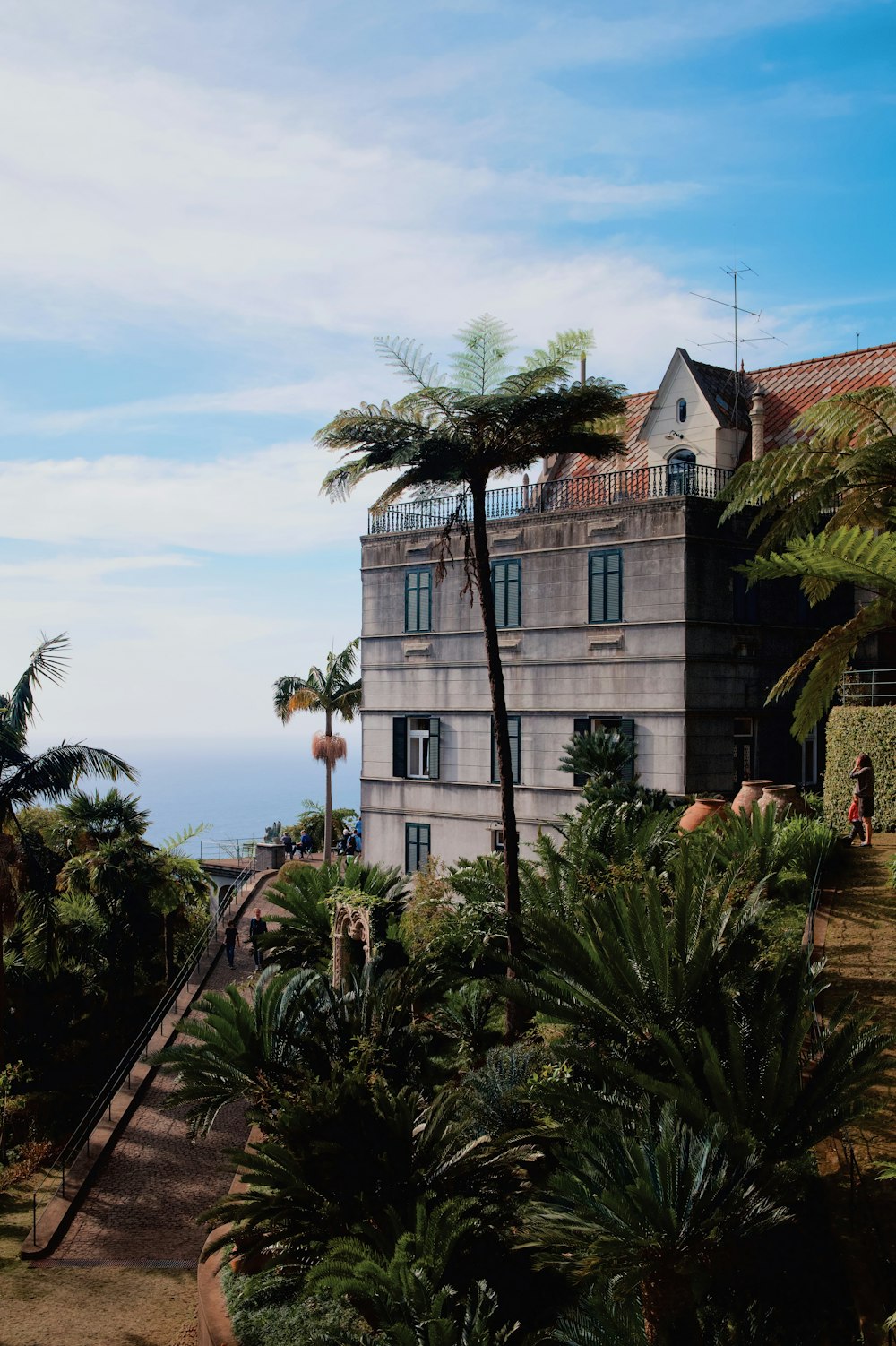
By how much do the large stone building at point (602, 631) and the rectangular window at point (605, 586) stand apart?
52 millimetres

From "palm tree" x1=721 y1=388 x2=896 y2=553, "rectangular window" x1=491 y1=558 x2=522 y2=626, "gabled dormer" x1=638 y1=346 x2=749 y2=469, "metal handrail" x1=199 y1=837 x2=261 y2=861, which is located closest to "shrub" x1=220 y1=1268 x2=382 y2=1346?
"palm tree" x1=721 y1=388 x2=896 y2=553

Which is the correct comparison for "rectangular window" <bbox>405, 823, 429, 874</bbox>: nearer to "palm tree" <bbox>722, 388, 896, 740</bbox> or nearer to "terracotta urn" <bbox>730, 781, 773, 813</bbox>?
"terracotta urn" <bbox>730, 781, 773, 813</bbox>

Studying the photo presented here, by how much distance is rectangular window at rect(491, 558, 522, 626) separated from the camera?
96.6 feet

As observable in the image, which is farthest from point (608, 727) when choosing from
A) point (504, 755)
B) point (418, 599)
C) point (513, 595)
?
point (504, 755)

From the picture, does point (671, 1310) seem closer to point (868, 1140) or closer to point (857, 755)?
point (868, 1140)

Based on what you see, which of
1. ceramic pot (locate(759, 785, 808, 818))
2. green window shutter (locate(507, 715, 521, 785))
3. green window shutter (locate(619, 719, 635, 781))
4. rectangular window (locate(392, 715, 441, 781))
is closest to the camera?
ceramic pot (locate(759, 785, 808, 818))

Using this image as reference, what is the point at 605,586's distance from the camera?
2780 centimetres

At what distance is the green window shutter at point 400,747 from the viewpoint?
31.8 meters

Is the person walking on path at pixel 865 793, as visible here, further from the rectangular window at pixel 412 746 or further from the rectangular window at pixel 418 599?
the rectangular window at pixel 418 599

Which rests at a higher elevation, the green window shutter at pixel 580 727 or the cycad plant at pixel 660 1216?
the green window shutter at pixel 580 727

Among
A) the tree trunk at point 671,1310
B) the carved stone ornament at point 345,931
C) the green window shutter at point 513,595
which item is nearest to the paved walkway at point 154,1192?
the carved stone ornament at point 345,931

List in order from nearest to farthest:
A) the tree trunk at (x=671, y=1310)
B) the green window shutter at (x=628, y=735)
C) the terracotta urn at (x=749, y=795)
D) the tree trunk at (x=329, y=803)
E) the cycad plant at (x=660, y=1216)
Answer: the cycad plant at (x=660, y=1216) → the tree trunk at (x=671, y=1310) → the terracotta urn at (x=749, y=795) → the green window shutter at (x=628, y=735) → the tree trunk at (x=329, y=803)

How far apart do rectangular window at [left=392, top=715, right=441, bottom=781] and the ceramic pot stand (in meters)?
11.4

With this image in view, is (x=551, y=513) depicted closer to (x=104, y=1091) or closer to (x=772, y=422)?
(x=772, y=422)
